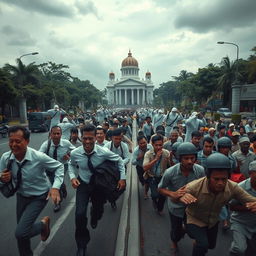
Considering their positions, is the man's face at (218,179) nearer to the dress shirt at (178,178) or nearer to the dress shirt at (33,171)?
the dress shirt at (178,178)

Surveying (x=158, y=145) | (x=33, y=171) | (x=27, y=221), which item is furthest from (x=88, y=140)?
(x=158, y=145)

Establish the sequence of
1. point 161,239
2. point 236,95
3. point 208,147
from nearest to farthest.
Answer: point 161,239 → point 208,147 → point 236,95

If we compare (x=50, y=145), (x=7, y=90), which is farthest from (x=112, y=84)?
(x=50, y=145)

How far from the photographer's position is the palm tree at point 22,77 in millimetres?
32531

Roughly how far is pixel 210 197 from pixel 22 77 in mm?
35575

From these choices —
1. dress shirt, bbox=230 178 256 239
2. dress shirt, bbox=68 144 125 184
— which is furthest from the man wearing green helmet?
dress shirt, bbox=68 144 125 184

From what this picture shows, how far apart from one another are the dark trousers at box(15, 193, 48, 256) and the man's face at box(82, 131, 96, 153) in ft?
2.66

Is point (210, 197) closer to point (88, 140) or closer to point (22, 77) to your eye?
point (88, 140)

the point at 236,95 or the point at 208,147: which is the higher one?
the point at 236,95

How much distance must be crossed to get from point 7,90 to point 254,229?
90.2 feet

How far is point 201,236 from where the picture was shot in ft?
8.25

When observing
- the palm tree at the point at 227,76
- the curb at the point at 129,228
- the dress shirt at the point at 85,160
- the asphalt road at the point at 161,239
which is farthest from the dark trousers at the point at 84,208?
the palm tree at the point at 227,76

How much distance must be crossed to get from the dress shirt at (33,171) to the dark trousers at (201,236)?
1640 millimetres

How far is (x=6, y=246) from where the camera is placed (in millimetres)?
3430
